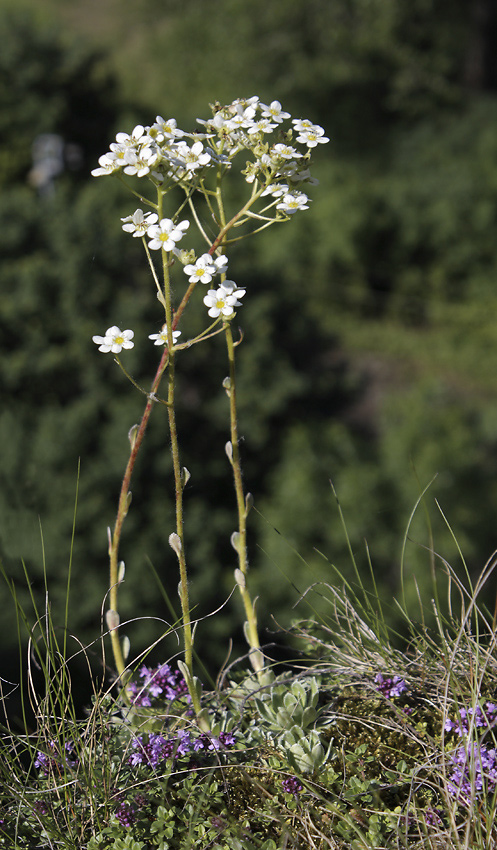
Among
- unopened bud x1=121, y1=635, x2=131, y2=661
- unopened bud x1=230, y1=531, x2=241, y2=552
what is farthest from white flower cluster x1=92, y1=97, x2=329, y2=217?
unopened bud x1=121, y1=635, x2=131, y2=661

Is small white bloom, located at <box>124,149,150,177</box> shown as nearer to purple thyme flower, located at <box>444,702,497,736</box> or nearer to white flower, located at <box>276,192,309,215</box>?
white flower, located at <box>276,192,309,215</box>

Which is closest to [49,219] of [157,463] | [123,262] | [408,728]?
[123,262]

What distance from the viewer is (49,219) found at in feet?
18.3

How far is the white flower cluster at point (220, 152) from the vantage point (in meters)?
1.23

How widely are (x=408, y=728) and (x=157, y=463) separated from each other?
372cm

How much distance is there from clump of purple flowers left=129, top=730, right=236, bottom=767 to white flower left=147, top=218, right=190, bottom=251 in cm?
85

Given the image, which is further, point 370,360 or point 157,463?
point 370,360

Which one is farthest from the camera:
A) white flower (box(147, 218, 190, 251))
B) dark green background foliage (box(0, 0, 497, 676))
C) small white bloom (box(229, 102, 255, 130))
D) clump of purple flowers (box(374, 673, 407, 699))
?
dark green background foliage (box(0, 0, 497, 676))

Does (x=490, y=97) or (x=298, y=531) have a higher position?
(x=490, y=97)

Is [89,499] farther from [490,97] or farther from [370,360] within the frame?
[490,97]

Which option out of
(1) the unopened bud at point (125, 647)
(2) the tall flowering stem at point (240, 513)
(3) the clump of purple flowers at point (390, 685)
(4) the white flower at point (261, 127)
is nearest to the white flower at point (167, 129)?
(4) the white flower at point (261, 127)

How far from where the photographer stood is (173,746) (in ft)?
4.45

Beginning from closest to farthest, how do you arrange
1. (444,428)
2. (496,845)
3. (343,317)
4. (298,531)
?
(496,845) → (298,531) → (444,428) → (343,317)

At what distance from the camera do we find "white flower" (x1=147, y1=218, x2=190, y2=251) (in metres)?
1.20
